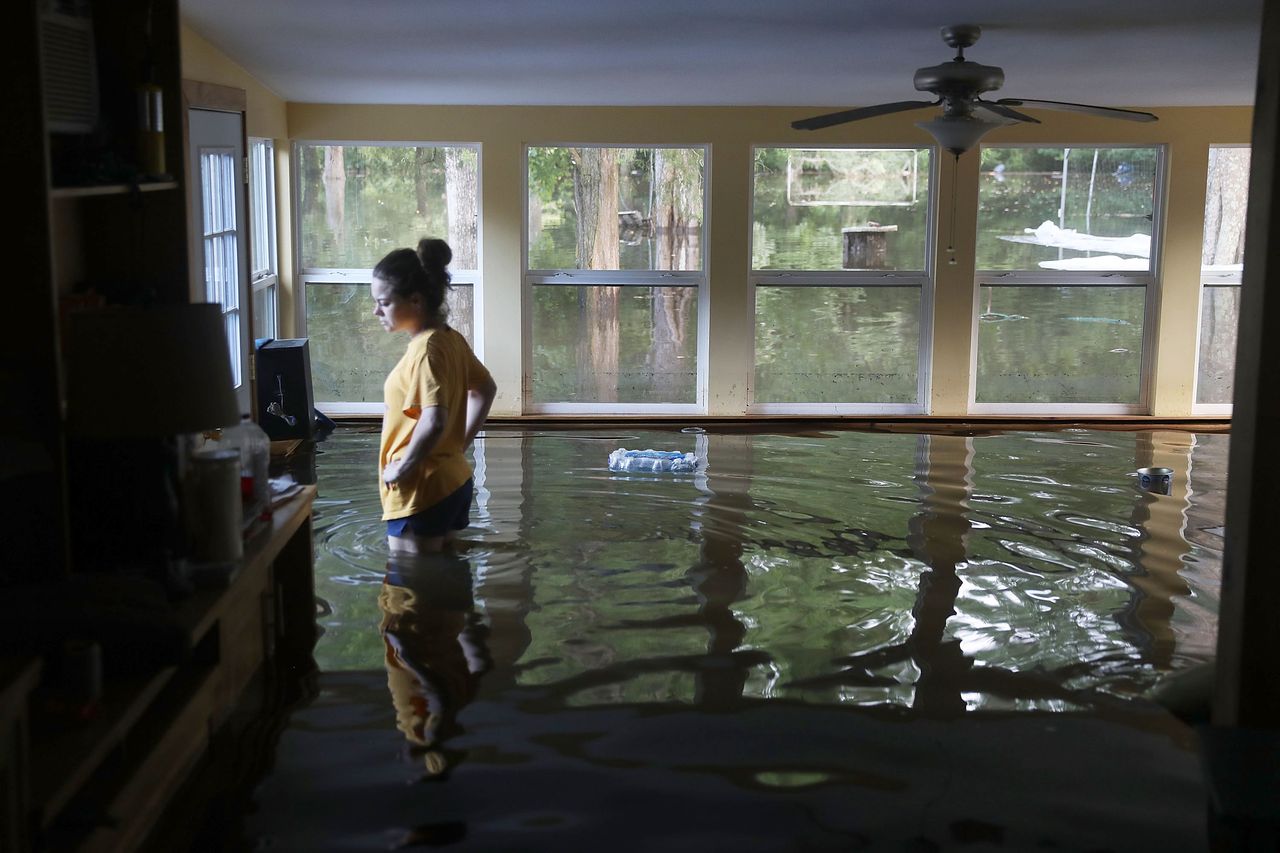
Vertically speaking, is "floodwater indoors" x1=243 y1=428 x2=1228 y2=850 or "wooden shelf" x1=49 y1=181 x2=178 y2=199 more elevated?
"wooden shelf" x1=49 y1=181 x2=178 y2=199

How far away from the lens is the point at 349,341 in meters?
8.83

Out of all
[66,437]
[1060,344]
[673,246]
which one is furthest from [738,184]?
[66,437]

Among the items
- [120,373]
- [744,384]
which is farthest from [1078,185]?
[120,373]

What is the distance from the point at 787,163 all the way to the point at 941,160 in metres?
1.01

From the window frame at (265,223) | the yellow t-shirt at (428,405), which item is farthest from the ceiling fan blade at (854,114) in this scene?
the window frame at (265,223)

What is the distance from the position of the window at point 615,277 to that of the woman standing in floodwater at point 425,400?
4.45 meters

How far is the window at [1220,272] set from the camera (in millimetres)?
8828

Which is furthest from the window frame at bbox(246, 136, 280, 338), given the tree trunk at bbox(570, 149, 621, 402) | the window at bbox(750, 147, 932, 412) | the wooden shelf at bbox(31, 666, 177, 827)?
the wooden shelf at bbox(31, 666, 177, 827)

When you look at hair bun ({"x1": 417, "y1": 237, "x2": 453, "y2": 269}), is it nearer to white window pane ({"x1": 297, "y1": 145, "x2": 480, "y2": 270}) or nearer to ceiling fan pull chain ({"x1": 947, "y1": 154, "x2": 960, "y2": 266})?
white window pane ({"x1": 297, "y1": 145, "x2": 480, "y2": 270})

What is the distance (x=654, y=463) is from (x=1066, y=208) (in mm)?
3766

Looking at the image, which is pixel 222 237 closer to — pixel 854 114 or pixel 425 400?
pixel 425 400

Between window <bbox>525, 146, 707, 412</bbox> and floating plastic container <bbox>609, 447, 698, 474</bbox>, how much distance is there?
2.04 m

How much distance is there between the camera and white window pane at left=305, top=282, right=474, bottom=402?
8758 mm

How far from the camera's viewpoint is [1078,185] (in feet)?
28.9
